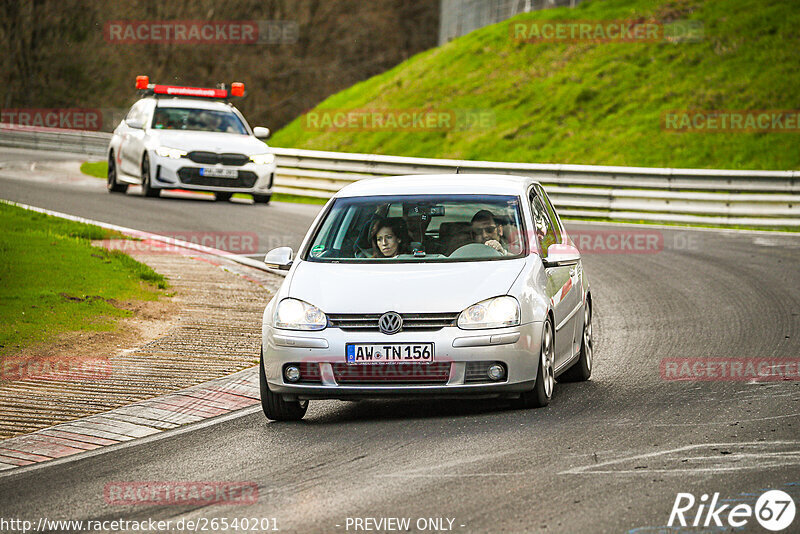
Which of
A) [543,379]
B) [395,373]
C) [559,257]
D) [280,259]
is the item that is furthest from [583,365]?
[280,259]

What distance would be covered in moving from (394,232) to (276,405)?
1556mm

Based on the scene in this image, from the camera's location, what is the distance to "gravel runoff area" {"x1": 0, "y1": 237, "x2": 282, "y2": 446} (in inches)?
346

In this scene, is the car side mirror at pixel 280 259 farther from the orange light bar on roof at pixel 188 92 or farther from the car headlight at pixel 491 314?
the orange light bar on roof at pixel 188 92

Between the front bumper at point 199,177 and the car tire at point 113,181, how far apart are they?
184 cm

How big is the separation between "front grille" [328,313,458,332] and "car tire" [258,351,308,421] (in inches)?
27.4

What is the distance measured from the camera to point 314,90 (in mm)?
62125

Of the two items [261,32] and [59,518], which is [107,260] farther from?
[261,32]

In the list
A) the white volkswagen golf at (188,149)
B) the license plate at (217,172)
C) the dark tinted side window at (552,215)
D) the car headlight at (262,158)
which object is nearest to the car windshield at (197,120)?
the white volkswagen golf at (188,149)

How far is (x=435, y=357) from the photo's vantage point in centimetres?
799

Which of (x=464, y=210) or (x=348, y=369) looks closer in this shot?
(x=348, y=369)

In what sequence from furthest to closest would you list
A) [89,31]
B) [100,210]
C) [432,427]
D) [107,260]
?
[89,31], [100,210], [107,260], [432,427]

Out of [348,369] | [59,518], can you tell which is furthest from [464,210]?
[59,518]

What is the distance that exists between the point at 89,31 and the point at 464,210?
5211 centimetres

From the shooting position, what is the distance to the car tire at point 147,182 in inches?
929
